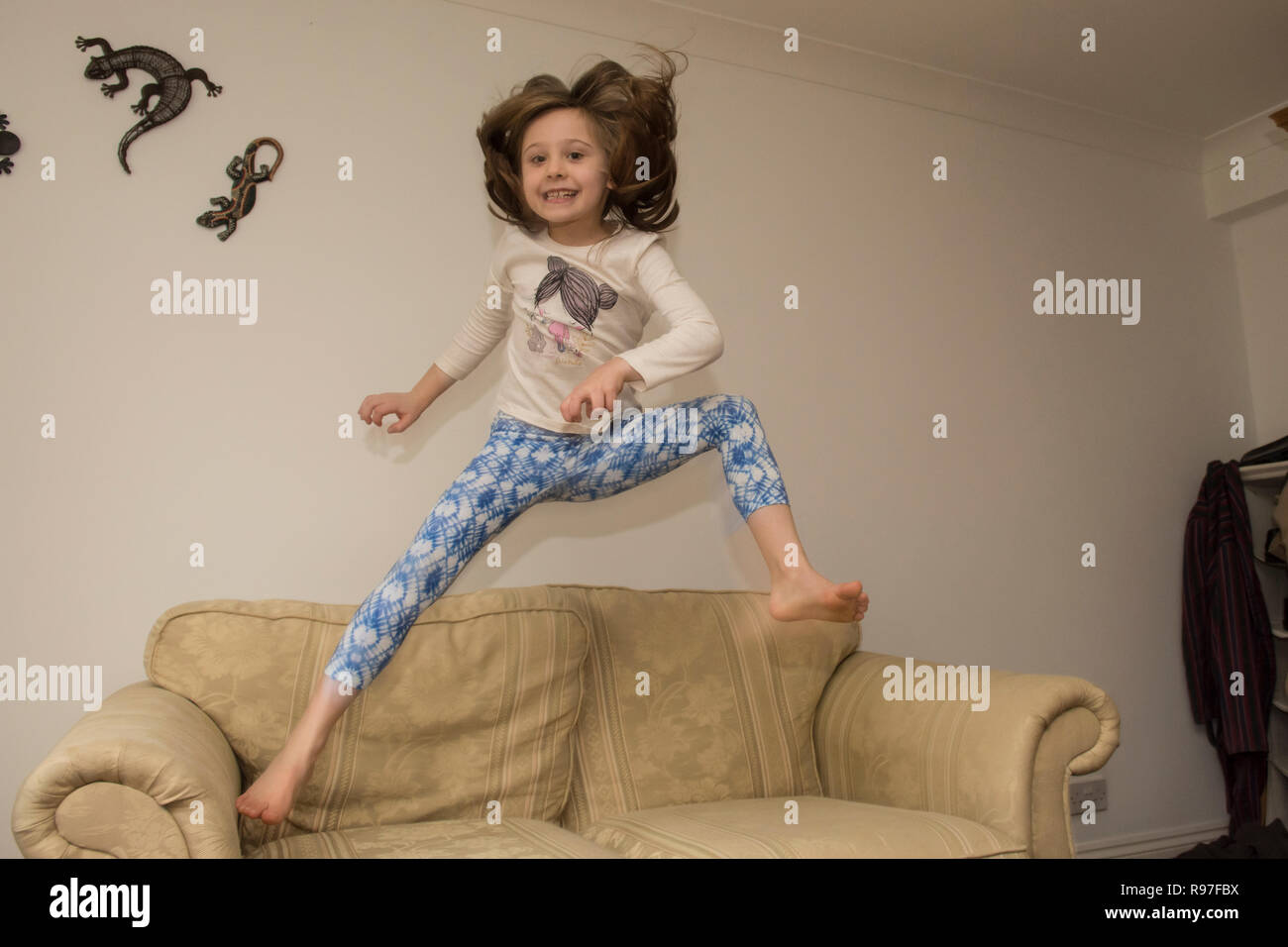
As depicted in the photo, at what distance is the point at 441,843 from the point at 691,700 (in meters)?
0.66

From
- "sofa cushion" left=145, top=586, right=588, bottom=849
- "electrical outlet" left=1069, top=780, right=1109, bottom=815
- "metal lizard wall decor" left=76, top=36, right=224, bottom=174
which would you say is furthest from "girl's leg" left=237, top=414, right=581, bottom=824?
"electrical outlet" left=1069, top=780, right=1109, bottom=815

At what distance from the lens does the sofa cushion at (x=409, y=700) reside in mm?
1815

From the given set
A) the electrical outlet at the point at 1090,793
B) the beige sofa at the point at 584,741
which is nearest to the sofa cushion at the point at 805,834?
the beige sofa at the point at 584,741

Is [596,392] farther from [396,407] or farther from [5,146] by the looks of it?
[5,146]

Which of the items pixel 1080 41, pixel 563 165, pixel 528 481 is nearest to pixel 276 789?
pixel 528 481

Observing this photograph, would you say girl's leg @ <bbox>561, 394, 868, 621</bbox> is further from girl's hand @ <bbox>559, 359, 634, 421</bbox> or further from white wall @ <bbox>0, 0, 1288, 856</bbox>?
white wall @ <bbox>0, 0, 1288, 856</bbox>

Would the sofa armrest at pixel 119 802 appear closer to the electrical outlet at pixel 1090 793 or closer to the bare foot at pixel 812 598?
the bare foot at pixel 812 598

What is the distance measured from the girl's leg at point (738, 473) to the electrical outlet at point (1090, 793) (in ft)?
6.22

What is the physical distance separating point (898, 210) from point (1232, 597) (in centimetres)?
166

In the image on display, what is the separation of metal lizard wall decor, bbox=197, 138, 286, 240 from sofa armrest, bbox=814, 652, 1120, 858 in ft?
5.96

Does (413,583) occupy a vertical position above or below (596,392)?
below

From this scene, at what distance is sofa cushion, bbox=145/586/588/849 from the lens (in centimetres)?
182

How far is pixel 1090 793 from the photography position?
10.1ft
